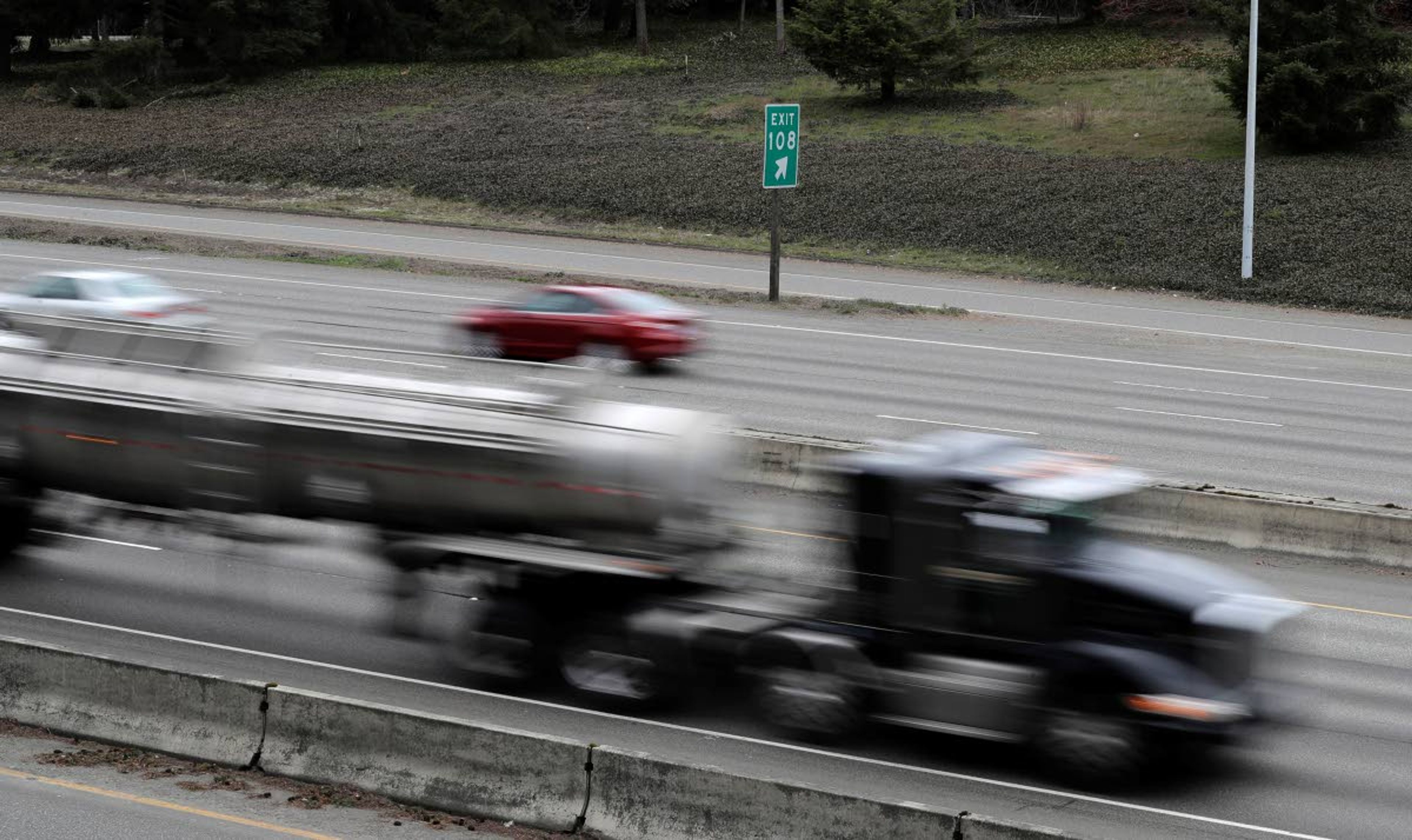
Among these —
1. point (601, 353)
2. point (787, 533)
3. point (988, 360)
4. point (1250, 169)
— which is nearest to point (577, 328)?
point (601, 353)

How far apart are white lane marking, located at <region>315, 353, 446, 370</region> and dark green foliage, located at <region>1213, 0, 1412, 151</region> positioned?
122 ft

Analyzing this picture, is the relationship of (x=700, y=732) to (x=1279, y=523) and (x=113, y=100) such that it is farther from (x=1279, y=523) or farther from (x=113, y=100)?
(x=113, y=100)

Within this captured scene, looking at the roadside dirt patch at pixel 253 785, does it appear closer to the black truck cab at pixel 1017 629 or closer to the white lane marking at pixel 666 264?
the black truck cab at pixel 1017 629

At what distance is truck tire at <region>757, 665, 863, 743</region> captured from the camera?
10305 mm

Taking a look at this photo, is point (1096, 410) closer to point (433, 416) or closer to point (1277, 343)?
point (1277, 343)

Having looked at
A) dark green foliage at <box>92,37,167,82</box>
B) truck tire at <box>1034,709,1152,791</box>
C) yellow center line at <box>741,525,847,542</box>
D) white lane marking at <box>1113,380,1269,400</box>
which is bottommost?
truck tire at <box>1034,709,1152,791</box>

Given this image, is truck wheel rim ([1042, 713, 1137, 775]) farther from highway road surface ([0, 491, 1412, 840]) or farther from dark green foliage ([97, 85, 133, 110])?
dark green foliage ([97, 85, 133, 110])

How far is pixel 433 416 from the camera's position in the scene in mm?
11562

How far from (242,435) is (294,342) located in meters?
2.34

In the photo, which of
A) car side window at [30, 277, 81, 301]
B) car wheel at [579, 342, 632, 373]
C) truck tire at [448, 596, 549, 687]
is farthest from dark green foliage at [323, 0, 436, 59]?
truck tire at [448, 596, 549, 687]

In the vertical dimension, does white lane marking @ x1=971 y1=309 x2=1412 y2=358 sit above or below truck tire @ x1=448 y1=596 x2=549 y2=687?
above

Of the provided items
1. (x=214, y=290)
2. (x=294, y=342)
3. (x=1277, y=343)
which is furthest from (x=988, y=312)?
(x=294, y=342)

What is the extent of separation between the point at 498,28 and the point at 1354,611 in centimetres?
6717

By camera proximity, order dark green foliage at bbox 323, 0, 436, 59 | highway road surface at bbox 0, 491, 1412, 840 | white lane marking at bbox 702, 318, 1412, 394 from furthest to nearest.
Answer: dark green foliage at bbox 323, 0, 436, 59
white lane marking at bbox 702, 318, 1412, 394
highway road surface at bbox 0, 491, 1412, 840
